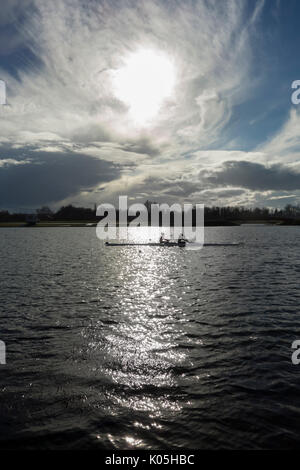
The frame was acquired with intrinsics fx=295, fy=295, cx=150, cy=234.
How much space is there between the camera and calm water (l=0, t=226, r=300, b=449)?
9352 mm

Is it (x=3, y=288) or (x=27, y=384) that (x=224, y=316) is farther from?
(x=3, y=288)

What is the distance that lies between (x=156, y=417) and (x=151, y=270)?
32.7 m

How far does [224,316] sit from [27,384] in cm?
1341

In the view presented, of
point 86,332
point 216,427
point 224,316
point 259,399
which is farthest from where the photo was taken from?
point 224,316

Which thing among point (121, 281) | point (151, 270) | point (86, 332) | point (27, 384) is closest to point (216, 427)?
point (27, 384)

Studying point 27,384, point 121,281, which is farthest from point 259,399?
point 121,281

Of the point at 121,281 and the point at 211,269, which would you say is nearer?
the point at 121,281

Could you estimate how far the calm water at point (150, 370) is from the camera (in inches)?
368

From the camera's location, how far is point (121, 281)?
113 ft

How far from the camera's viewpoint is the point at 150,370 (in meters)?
13.2

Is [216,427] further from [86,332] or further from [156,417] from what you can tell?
[86,332]
